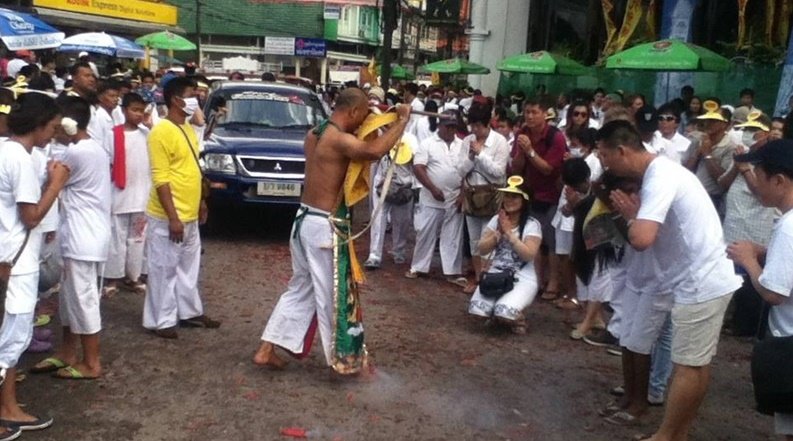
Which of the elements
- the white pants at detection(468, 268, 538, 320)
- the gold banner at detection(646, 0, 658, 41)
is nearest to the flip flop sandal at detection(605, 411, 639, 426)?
the white pants at detection(468, 268, 538, 320)

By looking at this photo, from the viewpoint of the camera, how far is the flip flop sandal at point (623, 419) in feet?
18.7

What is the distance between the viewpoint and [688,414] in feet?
16.1

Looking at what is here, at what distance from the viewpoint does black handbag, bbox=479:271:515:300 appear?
771cm

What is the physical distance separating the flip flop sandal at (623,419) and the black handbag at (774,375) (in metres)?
1.72

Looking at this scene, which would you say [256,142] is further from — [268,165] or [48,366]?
[48,366]

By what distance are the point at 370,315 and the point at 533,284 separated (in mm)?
1496

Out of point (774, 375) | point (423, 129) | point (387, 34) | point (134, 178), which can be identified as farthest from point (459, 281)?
point (387, 34)

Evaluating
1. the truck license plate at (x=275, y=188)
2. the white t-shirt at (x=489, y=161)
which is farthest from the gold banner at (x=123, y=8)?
the white t-shirt at (x=489, y=161)

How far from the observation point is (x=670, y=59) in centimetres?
1326

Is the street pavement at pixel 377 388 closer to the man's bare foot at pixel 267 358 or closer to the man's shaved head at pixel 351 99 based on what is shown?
the man's bare foot at pixel 267 358

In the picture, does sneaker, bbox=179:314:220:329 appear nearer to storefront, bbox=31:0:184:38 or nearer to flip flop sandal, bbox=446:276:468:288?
flip flop sandal, bbox=446:276:468:288

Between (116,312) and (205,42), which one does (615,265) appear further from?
(205,42)

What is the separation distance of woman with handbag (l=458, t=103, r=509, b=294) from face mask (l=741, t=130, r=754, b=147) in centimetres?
231

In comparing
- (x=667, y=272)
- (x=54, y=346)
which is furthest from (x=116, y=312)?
(x=667, y=272)
